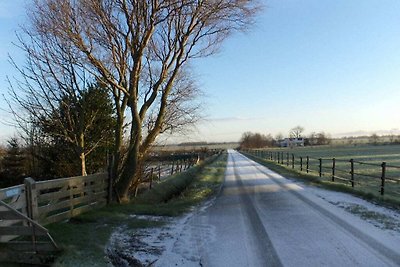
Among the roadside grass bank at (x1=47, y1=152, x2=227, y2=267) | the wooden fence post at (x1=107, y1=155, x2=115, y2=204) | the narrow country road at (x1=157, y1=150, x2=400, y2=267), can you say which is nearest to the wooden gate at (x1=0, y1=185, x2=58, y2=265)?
the roadside grass bank at (x1=47, y1=152, x2=227, y2=267)

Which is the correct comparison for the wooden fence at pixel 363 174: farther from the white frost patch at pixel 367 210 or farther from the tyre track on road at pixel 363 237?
the tyre track on road at pixel 363 237

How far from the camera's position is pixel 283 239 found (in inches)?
325

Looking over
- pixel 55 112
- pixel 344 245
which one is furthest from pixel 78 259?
pixel 55 112

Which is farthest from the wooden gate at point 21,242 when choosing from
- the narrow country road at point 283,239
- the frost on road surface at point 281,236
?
the narrow country road at point 283,239

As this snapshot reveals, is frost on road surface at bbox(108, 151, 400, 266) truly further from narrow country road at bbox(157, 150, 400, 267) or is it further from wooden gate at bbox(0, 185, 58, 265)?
wooden gate at bbox(0, 185, 58, 265)

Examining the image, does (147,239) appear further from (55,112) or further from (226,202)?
(55,112)

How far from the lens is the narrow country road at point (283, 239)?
22.6 ft

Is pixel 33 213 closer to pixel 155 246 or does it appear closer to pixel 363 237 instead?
pixel 155 246

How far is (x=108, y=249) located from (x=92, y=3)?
8.80 m

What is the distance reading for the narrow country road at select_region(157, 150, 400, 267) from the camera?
6875mm

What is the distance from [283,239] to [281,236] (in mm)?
282

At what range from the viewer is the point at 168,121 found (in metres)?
21.2

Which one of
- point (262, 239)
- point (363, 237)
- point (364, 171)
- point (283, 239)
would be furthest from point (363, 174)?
point (364, 171)

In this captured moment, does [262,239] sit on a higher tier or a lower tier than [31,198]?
lower
